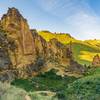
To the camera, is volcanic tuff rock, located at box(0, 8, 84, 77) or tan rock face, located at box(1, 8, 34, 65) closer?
volcanic tuff rock, located at box(0, 8, 84, 77)

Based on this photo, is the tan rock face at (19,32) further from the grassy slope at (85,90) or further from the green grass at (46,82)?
the grassy slope at (85,90)

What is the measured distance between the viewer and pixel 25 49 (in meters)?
155

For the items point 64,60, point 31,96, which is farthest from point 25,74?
point 31,96

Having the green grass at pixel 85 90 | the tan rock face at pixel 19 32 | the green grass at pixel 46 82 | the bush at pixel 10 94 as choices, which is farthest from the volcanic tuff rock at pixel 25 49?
the bush at pixel 10 94

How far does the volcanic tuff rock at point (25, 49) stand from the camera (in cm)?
14862

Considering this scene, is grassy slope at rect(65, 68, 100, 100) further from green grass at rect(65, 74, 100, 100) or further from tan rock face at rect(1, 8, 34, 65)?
tan rock face at rect(1, 8, 34, 65)

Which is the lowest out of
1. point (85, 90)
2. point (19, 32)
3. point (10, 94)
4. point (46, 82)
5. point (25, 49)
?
point (46, 82)

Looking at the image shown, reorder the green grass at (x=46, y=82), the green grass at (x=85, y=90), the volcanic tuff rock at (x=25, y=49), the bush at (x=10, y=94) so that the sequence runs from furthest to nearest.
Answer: the volcanic tuff rock at (x=25, y=49), the green grass at (x=46, y=82), the green grass at (x=85, y=90), the bush at (x=10, y=94)

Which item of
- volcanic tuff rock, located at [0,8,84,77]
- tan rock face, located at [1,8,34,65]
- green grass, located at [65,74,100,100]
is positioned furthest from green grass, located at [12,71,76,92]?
green grass, located at [65,74,100,100]

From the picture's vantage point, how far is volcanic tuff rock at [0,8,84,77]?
14862 cm

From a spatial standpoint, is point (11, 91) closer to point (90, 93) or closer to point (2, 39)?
point (90, 93)

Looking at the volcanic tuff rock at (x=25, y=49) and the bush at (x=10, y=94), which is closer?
the bush at (x=10, y=94)

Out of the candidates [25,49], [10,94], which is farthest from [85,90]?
[25,49]

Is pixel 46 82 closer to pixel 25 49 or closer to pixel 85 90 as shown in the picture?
pixel 25 49
